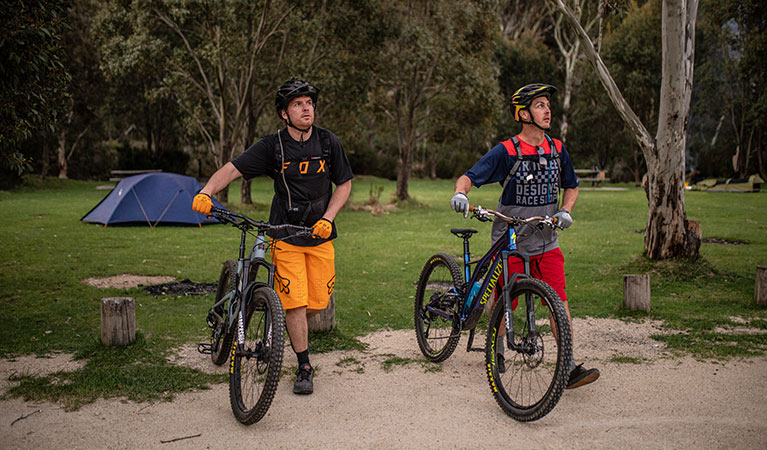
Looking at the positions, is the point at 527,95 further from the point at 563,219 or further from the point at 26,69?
the point at 26,69

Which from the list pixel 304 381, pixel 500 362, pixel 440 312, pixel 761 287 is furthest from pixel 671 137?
pixel 304 381

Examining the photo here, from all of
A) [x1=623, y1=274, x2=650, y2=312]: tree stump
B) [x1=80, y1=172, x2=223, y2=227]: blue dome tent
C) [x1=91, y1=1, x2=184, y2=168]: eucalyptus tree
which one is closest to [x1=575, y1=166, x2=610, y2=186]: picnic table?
[x1=91, y1=1, x2=184, y2=168]: eucalyptus tree

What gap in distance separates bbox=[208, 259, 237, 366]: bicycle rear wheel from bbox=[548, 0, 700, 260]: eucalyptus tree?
6745 mm

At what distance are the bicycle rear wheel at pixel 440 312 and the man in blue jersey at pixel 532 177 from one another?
26.1 inches

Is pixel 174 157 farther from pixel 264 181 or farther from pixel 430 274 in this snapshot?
pixel 430 274

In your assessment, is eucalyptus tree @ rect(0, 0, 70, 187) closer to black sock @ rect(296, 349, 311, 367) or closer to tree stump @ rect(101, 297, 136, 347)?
tree stump @ rect(101, 297, 136, 347)

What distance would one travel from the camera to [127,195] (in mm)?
18484

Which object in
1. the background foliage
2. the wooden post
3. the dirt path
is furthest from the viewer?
the background foliage

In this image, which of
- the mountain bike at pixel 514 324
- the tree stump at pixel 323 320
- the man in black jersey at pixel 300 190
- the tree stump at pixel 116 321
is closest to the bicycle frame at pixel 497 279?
the mountain bike at pixel 514 324

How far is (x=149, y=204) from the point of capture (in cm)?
1855

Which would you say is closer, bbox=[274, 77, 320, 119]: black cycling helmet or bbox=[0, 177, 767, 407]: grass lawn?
bbox=[274, 77, 320, 119]: black cycling helmet

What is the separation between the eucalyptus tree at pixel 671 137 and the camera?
10.1 metres

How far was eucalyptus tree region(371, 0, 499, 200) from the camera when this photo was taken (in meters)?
24.4

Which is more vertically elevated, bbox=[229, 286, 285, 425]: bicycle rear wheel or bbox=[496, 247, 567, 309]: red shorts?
bbox=[496, 247, 567, 309]: red shorts
